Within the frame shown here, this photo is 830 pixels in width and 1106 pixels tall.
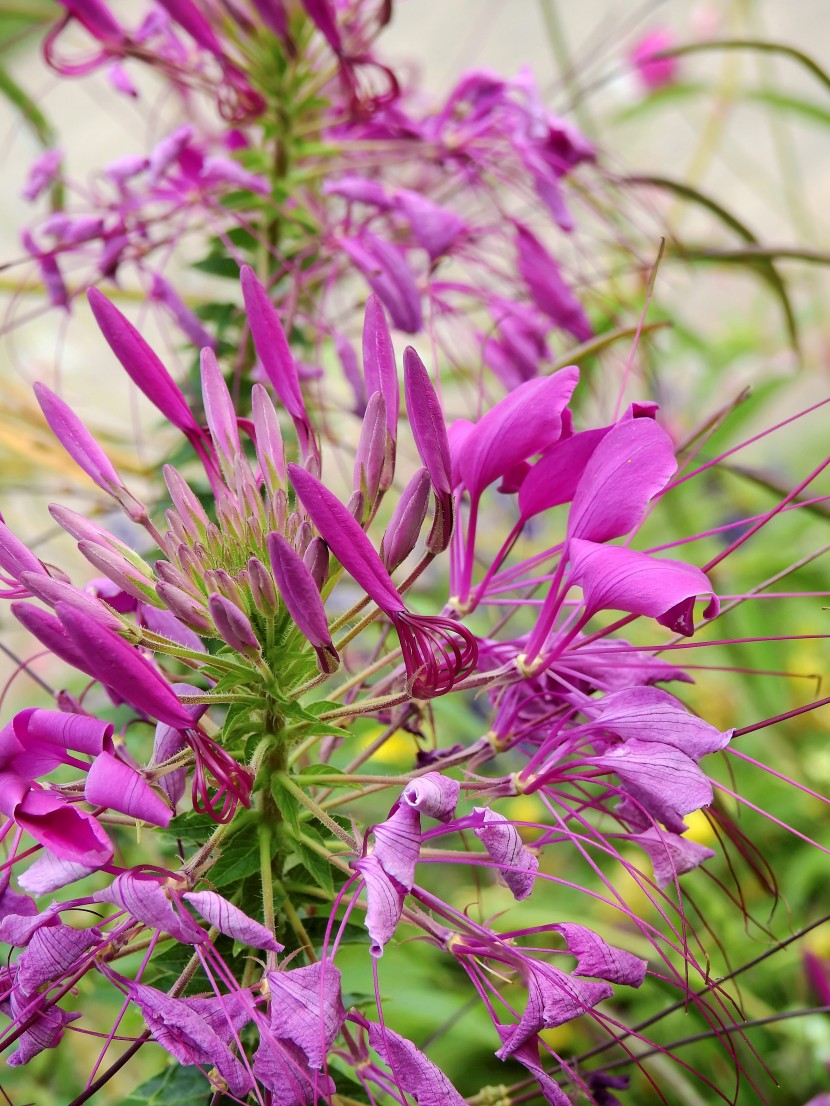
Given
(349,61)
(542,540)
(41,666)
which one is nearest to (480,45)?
(542,540)

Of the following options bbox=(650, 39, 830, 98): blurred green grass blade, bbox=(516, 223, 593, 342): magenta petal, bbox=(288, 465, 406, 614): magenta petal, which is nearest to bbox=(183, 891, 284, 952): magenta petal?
bbox=(288, 465, 406, 614): magenta petal

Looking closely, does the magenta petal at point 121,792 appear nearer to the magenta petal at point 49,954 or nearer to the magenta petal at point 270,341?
the magenta petal at point 49,954

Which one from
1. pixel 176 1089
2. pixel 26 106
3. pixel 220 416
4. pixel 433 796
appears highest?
pixel 26 106

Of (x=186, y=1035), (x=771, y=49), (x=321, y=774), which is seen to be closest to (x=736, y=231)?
(x=771, y=49)

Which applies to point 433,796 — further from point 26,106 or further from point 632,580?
point 26,106

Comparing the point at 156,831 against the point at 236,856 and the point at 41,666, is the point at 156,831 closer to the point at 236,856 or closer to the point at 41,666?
the point at 236,856

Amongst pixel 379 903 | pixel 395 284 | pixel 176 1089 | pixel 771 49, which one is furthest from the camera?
pixel 771 49

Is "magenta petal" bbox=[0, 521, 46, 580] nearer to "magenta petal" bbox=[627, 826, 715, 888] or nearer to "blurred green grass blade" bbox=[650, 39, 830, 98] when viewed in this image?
"magenta petal" bbox=[627, 826, 715, 888]
